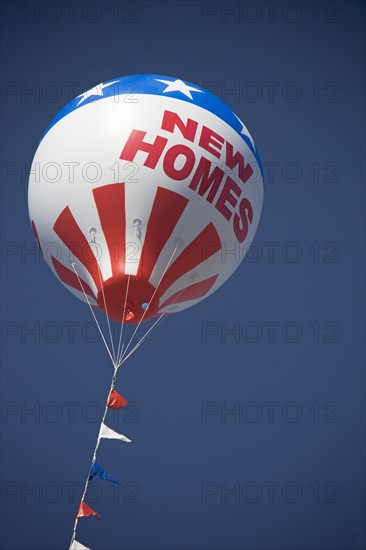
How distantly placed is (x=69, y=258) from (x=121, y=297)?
720 millimetres

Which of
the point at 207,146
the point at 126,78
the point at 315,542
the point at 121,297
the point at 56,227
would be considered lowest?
the point at 315,542

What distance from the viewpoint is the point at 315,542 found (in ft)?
50.1

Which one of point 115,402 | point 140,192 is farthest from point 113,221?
point 115,402

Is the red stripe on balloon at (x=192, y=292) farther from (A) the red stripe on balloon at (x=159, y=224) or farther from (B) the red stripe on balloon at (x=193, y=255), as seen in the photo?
(A) the red stripe on balloon at (x=159, y=224)

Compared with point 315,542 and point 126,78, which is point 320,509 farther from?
point 126,78

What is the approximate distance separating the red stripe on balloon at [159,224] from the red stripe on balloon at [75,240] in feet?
1.56

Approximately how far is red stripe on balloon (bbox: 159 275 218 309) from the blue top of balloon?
137 cm

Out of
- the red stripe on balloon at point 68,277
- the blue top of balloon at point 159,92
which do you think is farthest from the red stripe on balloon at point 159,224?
the blue top of balloon at point 159,92

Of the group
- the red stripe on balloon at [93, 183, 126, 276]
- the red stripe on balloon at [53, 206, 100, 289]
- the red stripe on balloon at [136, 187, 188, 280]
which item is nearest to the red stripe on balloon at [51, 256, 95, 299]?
the red stripe on balloon at [53, 206, 100, 289]

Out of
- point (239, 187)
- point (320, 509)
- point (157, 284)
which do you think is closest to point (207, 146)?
point (239, 187)

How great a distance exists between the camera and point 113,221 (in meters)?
10.2

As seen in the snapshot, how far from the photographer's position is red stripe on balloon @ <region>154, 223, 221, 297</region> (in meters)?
10.5

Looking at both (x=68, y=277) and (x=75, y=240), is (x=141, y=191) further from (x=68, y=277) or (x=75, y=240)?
(x=68, y=277)

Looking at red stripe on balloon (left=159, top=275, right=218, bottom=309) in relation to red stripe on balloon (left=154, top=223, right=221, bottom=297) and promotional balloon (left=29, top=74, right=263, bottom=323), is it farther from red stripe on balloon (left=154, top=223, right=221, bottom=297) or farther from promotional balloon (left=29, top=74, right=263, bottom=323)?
red stripe on balloon (left=154, top=223, right=221, bottom=297)
